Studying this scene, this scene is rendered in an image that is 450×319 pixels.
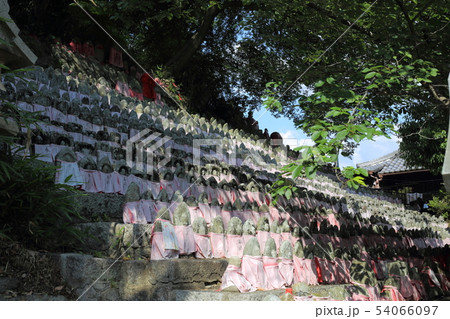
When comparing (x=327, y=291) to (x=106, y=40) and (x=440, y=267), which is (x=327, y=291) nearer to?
(x=440, y=267)

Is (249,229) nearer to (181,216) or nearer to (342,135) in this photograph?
(181,216)

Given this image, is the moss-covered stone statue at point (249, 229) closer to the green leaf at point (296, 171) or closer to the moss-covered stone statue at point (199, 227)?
the moss-covered stone statue at point (199, 227)

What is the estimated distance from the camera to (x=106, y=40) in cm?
1645

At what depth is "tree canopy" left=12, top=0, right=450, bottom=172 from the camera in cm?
688

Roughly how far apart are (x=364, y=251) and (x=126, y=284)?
4.60 metres

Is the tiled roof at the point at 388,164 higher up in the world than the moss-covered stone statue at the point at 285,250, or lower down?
higher up

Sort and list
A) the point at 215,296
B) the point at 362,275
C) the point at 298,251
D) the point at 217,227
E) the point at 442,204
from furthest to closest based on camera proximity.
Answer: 1. the point at 442,204
2. the point at 362,275
3. the point at 298,251
4. the point at 217,227
5. the point at 215,296

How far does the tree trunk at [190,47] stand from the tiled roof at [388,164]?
9054 mm

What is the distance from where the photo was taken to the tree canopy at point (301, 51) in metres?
6.88

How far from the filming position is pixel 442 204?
16500 millimetres

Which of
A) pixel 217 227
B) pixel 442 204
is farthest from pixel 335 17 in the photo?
pixel 442 204

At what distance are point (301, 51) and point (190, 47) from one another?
10.2 m

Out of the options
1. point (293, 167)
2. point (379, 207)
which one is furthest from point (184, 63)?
point (293, 167)

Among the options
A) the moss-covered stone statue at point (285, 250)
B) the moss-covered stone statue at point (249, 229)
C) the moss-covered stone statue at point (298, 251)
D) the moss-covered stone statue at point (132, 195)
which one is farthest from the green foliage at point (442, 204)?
the moss-covered stone statue at point (132, 195)
